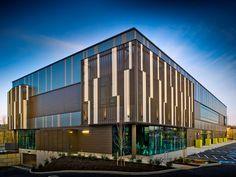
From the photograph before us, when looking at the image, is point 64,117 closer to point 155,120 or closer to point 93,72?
point 93,72

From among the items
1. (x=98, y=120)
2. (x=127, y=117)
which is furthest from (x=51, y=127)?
(x=127, y=117)

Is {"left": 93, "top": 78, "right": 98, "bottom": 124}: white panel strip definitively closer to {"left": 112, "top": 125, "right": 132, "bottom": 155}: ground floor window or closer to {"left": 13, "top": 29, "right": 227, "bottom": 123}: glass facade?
{"left": 112, "top": 125, "right": 132, "bottom": 155}: ground floor window

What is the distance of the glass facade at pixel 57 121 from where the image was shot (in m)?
40.0

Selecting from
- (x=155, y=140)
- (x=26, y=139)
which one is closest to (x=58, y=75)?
(x=26, y=139)

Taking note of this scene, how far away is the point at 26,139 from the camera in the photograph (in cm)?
5422

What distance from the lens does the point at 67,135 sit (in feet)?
125

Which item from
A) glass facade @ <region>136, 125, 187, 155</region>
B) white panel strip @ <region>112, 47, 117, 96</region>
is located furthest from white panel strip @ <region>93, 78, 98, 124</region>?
glass facade @ <region>136, 125, 187, 155</region>

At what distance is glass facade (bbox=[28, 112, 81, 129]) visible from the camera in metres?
40.0

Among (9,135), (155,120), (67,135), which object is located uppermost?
(155,120)

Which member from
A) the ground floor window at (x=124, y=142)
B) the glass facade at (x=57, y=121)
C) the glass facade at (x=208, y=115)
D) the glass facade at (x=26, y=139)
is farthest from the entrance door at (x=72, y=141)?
the glass facade at (x=208, y=115)

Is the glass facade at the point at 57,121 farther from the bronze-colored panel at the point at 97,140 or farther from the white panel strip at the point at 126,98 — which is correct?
the white panel strip at the point at 126,98

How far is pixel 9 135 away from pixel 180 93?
58849mm

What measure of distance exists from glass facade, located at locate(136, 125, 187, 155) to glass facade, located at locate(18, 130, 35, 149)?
26380mm

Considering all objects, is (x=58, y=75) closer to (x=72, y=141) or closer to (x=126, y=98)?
(x=72, y=141)
